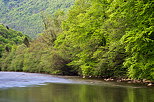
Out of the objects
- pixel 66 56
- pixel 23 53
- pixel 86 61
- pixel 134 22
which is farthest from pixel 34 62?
pixel 134 22

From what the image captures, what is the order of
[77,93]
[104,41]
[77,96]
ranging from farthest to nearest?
[104,41] → [77,93] → [77,96]

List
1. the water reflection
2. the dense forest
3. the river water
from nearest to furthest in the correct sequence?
the water reflection
the river water
the dense forest

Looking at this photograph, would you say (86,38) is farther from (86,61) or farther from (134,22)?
(134,22)

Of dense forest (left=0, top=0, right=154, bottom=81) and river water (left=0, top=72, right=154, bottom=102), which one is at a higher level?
dense forest (left=0, top=0, right=154, bottom=81)

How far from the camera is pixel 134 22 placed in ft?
71.2

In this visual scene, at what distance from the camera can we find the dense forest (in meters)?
20.3

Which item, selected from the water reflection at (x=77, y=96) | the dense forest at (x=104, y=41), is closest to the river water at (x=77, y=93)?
the water reflection at (x=77, y=96)

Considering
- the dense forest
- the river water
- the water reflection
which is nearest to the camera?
the water reflection

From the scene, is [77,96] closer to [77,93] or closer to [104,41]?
[77,93]

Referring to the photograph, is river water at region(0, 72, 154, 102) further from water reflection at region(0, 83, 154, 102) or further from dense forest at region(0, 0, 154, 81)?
dense forest at region(0, 0, 154, 81)

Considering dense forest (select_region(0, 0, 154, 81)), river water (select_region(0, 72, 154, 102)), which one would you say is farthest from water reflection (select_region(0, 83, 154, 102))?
dense forest (select_region(0, 0, 154, 81))

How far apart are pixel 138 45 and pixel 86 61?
15.1 meters

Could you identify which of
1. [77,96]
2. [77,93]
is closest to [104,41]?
[77,93]

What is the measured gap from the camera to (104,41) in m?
32.0
